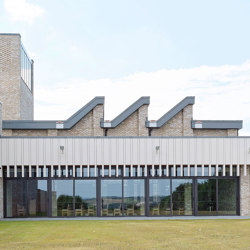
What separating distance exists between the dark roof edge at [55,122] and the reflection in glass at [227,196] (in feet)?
34.7

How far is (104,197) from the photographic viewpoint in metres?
25.6

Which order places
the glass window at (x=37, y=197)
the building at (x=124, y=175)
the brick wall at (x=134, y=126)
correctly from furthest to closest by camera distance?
1. the brick wall at (x=134, y=126)
2. the glass window at (x=37, y=197)
3. the building at (x=124, y=175)

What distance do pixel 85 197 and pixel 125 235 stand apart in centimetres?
821

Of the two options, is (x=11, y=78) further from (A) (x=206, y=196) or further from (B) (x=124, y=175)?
(A) (x=206, y=196)

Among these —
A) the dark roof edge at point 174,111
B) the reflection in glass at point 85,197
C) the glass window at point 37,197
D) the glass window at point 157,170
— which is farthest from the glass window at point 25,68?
the glass window at point 157,170

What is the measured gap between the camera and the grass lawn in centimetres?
1518

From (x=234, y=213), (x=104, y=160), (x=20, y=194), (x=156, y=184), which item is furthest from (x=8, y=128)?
(x=234, y=213)

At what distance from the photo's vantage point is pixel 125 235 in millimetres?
17594

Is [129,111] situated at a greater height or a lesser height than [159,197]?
greater

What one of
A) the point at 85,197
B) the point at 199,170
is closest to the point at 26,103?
the point at 85,197

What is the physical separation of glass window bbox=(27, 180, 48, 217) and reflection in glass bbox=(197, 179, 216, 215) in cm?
906

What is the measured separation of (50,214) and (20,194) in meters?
2.09

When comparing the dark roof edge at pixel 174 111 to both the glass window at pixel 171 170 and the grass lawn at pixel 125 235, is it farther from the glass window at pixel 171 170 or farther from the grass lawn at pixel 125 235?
the grass lawn at pixel 125 235

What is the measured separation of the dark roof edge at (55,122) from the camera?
3006 cm
